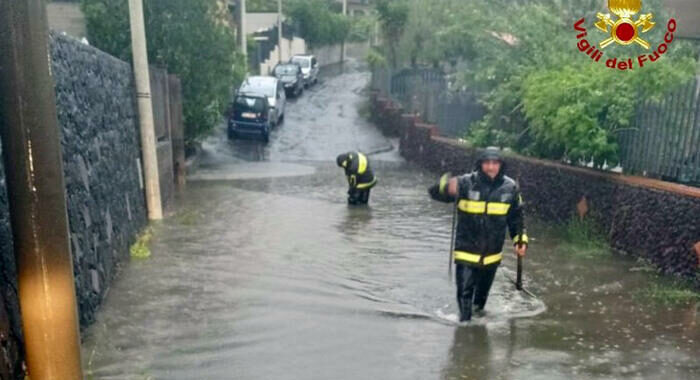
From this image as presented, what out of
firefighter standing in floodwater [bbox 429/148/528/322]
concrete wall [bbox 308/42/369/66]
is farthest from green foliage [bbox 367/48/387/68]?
firefighter standing in floodwater [bbox 429/148/528/322]

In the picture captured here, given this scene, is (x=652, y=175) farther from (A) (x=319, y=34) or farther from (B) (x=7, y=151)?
(A) (x=319, y=34)

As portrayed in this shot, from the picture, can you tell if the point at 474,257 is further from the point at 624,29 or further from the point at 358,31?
the point at 358,31

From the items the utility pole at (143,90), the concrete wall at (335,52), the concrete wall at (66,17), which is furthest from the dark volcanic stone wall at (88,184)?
the concrete wall at (335,52)

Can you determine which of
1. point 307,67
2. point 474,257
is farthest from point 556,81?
point 307,67

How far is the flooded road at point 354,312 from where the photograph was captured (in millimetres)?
5770

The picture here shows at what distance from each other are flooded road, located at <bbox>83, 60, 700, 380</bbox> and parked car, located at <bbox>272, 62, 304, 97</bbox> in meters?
21.8

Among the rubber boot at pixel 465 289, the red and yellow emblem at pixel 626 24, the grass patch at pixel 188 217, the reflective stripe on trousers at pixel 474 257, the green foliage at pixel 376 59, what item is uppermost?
the red and yellow emblem at pixel 626 24

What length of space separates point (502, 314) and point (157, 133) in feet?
28.4

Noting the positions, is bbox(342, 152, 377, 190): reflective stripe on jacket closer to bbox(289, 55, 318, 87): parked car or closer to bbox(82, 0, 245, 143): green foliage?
bbox(82, 0, 245, 143): green foliage

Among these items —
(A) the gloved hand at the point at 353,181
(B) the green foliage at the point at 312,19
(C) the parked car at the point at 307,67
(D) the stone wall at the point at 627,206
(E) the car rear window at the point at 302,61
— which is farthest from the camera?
(B) the green foliage at the point at 312,19

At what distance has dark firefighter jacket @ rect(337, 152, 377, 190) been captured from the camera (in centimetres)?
1383

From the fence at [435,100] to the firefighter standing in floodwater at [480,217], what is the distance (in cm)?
1132

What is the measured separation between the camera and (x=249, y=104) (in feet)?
82.3

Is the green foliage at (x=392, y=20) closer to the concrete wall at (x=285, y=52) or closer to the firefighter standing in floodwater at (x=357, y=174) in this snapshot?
the concrete wall at (x=285, y=52)
